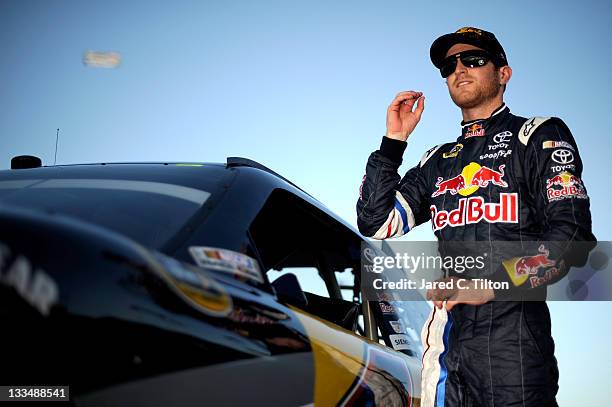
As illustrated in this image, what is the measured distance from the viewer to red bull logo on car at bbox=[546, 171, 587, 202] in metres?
2.03

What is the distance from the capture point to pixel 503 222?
216 cm

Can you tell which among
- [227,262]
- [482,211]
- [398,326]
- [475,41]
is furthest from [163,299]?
[398,326]

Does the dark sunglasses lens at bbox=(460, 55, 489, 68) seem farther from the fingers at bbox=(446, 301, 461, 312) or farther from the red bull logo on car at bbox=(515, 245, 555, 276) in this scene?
the fingers at bbox=(446, 301, 461, 312)

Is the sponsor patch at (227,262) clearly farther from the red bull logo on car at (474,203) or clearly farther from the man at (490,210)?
the red bull logo on car at (474,203)

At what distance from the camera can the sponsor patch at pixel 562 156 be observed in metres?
2.11

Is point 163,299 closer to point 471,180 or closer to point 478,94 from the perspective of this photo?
point 471,180

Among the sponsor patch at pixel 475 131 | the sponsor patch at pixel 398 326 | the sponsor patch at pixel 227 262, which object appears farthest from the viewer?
the sponsor patch at pixel 398 326

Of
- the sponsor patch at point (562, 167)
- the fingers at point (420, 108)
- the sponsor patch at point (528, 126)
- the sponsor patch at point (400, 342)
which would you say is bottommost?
the sponsor patch at point (400, 342)

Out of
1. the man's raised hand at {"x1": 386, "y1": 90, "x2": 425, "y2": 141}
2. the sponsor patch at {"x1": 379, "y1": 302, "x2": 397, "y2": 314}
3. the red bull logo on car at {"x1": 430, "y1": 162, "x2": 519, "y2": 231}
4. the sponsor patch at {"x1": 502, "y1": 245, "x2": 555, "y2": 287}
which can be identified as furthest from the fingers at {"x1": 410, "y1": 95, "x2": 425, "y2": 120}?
the sponsor patch at {"x1": 379, "y1": 302, "x2": 397, "y2": 314}

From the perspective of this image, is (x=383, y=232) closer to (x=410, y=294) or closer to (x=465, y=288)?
(x=465, y=288)

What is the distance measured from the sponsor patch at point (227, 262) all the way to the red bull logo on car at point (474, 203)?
991 mm

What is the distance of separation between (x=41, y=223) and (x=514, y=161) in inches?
67.9

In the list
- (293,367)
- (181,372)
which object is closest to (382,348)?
(293,367)

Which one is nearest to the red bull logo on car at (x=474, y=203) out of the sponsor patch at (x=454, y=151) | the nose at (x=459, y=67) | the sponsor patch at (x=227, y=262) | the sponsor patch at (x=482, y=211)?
the sponsor patch at (x=482, y=211)
